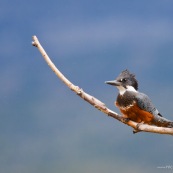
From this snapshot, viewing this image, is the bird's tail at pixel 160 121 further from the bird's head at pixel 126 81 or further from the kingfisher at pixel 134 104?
the bird's head at pixel 126 81

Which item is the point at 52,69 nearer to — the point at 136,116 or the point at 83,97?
the point at 83,97

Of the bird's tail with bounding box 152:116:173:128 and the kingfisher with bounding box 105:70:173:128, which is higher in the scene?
the kingfisher with bounding box 105:70:173:128

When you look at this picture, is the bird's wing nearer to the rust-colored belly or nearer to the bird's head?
the rust-colored belly

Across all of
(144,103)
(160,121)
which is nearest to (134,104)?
(144,103)

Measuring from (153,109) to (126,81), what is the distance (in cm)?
55

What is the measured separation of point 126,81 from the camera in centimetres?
311

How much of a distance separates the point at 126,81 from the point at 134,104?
351 mm

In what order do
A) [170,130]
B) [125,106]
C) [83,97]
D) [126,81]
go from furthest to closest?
[125,106] → [126,81] → [83,97] → [170,130]

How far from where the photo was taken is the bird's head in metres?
3.09

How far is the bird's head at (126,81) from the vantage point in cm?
309

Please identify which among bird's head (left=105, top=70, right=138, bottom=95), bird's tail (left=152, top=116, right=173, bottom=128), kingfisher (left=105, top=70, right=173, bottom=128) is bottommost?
bird's tail (left=152, top=116, right=173, bottom=128)

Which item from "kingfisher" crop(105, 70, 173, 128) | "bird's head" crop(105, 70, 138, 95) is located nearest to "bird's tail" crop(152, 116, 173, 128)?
"kingfisher" crop(105, 70, 173, 128)

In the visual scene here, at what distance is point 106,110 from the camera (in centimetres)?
244

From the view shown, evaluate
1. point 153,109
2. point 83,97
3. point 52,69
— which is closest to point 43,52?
point 52,69
